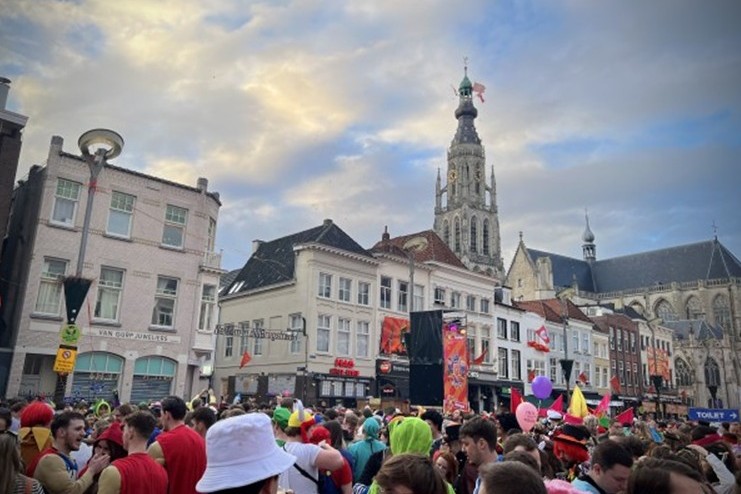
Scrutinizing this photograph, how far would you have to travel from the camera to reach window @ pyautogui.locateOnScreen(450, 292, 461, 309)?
4119cm

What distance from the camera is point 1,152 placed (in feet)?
71.9

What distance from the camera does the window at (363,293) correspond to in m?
35.8

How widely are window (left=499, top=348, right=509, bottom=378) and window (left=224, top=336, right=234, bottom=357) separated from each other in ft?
67.6

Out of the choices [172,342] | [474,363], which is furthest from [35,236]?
[474,363]

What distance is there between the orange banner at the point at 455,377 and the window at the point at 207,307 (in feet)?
38.0

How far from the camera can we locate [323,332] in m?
33.4

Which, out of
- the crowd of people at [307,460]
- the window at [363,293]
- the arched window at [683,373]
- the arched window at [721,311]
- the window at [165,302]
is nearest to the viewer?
the crowd of people at [307,460]

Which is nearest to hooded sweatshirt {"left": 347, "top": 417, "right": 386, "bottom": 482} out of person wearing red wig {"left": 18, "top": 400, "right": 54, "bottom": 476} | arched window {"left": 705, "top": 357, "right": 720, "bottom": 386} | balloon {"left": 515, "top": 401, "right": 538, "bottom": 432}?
person wearing red wig {"left": 18, "top": 400, "right": 54, "bottom": 476}

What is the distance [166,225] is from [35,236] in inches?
213

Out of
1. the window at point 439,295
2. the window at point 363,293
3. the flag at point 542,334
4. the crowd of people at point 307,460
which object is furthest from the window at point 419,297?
the crowd of people at point 307,460

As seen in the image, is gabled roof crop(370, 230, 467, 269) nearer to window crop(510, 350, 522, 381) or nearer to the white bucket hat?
window crop(510, 350, 522, 381)

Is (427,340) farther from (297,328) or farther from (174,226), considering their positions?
(297,328)

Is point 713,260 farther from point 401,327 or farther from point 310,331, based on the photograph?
point 310,331

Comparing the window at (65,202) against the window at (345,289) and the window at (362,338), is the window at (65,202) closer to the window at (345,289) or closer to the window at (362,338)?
the window at (345,289)
